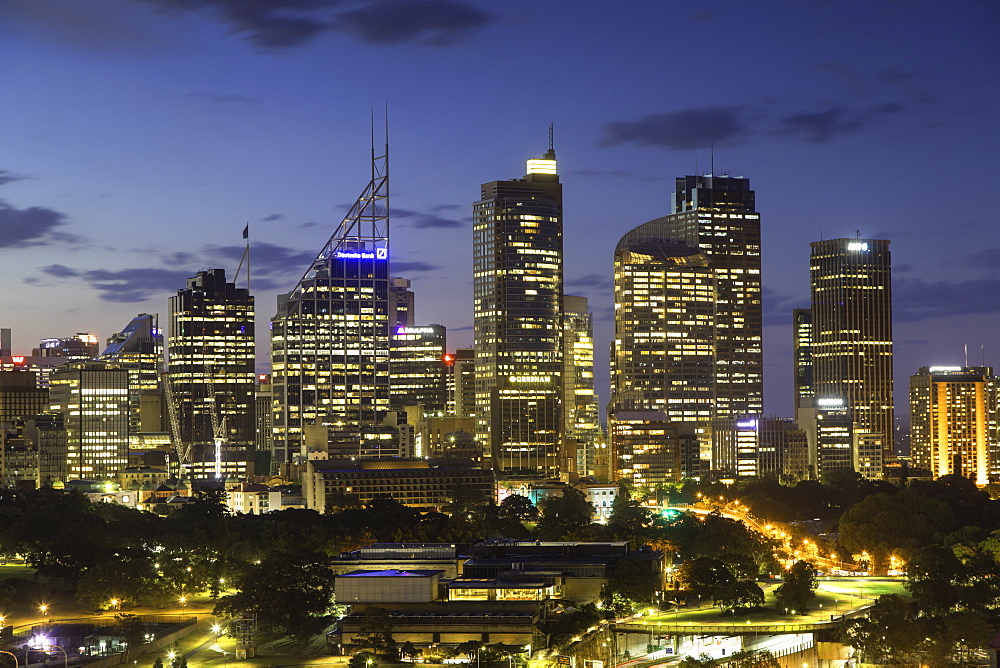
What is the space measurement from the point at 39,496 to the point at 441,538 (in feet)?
207

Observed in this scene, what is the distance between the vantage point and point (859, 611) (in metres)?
125

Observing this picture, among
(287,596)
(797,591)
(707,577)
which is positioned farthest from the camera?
(707,577)

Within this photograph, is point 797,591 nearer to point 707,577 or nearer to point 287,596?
point 707,577

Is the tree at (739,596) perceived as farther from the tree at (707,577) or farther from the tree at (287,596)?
the tree at (287,596)

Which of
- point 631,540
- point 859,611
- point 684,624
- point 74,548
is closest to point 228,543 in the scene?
point 74,548

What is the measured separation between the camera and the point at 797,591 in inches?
5032

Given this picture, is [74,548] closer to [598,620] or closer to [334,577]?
[334,577]

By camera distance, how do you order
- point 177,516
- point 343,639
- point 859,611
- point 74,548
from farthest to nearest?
point 177,516 < point 74,548 < point 859,611 < point 343,639

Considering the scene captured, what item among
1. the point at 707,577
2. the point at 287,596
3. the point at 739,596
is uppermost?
the point at 707,577

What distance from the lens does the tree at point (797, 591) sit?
5002 inches

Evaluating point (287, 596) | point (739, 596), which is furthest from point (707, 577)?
point (287, 596)

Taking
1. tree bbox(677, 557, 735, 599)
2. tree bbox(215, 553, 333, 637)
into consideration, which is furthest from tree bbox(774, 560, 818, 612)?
Result: tree bbox(215, 553, 333, 637)

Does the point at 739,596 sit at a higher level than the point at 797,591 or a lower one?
lower

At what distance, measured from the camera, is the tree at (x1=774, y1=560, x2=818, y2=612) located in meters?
127
